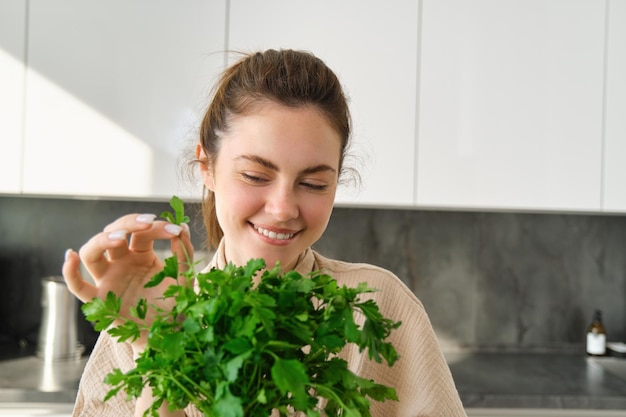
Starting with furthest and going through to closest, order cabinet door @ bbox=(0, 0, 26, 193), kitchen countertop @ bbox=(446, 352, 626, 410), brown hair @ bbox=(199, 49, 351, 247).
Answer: cabinet door @ bbox=(0, 0, 26, 193), kitchen countertop @ bbox=(446, 352, 626, 410), brown hair @ bbox=(199, 49, 351, 247)

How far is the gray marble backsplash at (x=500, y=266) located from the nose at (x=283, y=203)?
1.70 meters

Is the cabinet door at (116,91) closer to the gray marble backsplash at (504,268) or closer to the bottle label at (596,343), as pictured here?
the gray marble backsplash at (504,268)

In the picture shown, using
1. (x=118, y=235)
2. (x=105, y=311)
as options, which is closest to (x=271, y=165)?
(x=118, y=235)

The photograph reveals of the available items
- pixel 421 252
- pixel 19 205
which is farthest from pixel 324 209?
pixel 19 205

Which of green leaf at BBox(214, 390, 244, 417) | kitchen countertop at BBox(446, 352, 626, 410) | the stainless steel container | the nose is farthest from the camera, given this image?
the stainless steel container

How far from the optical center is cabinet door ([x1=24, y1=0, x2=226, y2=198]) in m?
2.22

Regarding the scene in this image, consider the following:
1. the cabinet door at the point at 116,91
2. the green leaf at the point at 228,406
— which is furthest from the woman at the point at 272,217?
the cabinet door at the point at 116,91

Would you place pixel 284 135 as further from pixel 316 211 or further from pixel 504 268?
pixel 504 268

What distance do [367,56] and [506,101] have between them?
0.50m

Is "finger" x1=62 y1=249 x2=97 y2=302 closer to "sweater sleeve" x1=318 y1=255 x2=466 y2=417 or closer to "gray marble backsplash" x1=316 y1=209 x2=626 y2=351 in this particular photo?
"sweater sleeve" x1=318 y1=255 x2=466 y2=417

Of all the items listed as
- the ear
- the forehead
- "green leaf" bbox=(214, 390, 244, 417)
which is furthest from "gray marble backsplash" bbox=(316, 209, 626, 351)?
"green leaf" bbox=(214, 390, 244, 417)

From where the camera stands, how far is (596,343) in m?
2.60

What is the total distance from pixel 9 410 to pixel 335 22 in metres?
1.57

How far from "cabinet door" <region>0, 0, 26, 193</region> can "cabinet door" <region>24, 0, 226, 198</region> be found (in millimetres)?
31
